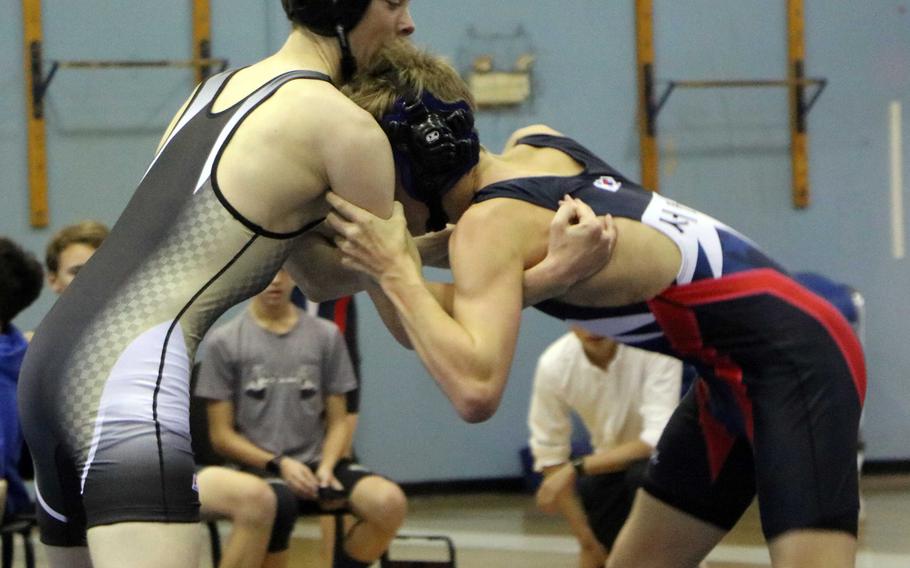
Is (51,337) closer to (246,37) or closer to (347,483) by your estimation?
(347,483)

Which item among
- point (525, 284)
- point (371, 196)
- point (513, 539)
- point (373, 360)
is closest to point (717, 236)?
point (525, 284)

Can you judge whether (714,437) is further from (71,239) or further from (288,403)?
(71,239)

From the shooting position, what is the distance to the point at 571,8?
7.52m

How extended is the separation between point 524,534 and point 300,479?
73.3 inches

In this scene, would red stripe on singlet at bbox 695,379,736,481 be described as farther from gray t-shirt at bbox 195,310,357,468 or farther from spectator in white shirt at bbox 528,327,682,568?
gray t-shirt at bbox 195,310,357,468

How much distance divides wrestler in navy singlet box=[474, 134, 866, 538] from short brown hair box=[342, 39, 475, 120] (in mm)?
219

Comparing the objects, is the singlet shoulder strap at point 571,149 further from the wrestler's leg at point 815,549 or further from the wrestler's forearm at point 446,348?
the wrestler's leg at point 815,549

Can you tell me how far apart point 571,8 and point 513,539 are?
10.1 ft

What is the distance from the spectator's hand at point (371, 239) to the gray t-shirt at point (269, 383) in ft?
7.72

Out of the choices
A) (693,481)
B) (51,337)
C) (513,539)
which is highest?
(51,337)

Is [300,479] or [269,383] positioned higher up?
[269,383]

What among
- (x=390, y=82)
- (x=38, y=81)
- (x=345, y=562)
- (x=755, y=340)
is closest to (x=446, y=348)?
(x=390, y=82)

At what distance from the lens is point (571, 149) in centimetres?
265

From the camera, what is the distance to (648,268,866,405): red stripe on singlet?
2.58m
